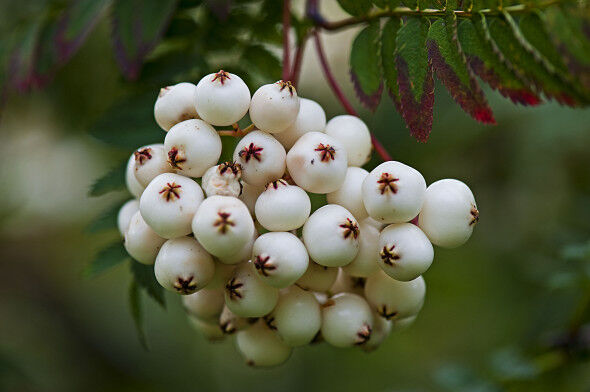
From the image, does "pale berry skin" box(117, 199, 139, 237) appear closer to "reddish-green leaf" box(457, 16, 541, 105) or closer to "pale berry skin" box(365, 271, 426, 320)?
"pale berry skin" box(365, 271, 426, 320)

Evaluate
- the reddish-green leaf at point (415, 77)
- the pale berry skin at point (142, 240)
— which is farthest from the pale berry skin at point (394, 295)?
the pale berry skin at point (142, 240)

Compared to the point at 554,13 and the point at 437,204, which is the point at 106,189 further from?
the point at 554,13

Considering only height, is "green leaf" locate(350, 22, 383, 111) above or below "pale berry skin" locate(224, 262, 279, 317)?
above

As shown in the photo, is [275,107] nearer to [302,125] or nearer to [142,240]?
[302,125]

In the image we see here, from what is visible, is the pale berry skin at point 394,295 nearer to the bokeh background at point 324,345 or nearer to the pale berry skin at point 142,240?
the pale berry skin at point 142,240

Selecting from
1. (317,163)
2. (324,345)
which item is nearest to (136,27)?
(317,163)

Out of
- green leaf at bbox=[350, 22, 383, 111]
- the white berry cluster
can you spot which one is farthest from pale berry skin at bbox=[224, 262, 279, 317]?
green leaf at bbox=[350, 22, 383, 111]
